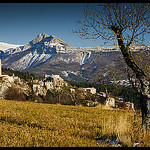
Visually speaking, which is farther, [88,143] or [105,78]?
[105,78]

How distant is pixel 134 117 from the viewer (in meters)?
8.25

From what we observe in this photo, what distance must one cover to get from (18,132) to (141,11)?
28.7 ft

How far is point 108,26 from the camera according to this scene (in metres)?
8.45

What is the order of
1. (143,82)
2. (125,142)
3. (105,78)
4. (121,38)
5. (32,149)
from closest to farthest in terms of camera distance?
(32,149), (125,142), (143,82), (121,38), (105,78)

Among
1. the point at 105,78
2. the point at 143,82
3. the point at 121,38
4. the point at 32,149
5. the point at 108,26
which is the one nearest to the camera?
the point at 32,149

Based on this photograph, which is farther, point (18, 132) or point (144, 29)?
point (144, 29)

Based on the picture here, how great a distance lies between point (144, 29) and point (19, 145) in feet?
27.3

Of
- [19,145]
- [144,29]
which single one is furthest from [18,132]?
[144,29]

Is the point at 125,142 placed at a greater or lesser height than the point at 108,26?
lesser

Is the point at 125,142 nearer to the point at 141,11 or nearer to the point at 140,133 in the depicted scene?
the point at 140,133

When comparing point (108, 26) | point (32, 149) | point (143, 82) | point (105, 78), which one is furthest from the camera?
point (105, 78)

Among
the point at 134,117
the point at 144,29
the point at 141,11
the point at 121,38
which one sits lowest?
the point at 134,117

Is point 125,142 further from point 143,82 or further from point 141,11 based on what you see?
point 141,11

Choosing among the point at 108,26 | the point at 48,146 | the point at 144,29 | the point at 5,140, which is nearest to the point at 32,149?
the point at 48,146
